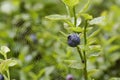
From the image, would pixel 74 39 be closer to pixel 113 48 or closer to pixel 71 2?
pixel 71 2

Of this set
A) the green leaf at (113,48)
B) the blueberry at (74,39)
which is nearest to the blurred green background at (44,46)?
the green leaf at (113,48)

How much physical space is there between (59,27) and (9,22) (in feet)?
1.10

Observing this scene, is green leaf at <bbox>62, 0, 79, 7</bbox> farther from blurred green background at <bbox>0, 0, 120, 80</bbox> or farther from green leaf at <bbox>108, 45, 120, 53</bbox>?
green leaf at <bbox>108, 45, 120, 53</bbox>

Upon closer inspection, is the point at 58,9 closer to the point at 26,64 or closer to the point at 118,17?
the point at 118,17

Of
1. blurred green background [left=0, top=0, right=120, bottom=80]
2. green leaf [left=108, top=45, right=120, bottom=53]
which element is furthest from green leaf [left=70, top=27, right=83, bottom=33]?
green leaf [left=108, top=45, right=120, bottom=53]

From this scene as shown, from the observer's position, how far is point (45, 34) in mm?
1977

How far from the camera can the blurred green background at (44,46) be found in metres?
1.62

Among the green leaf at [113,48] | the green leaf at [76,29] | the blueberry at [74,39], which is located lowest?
the green leaf at [113,48]

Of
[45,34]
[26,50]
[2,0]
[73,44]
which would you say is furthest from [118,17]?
[73,44]

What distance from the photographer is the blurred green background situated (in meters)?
1.62

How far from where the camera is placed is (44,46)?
1.95 metres

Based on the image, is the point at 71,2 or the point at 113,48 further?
the point at 113,48

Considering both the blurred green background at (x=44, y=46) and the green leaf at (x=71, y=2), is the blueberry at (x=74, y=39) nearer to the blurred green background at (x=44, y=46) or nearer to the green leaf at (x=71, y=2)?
the green leaf at (x=71, y=2)

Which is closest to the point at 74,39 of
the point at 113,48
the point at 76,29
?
the point at 76,29
